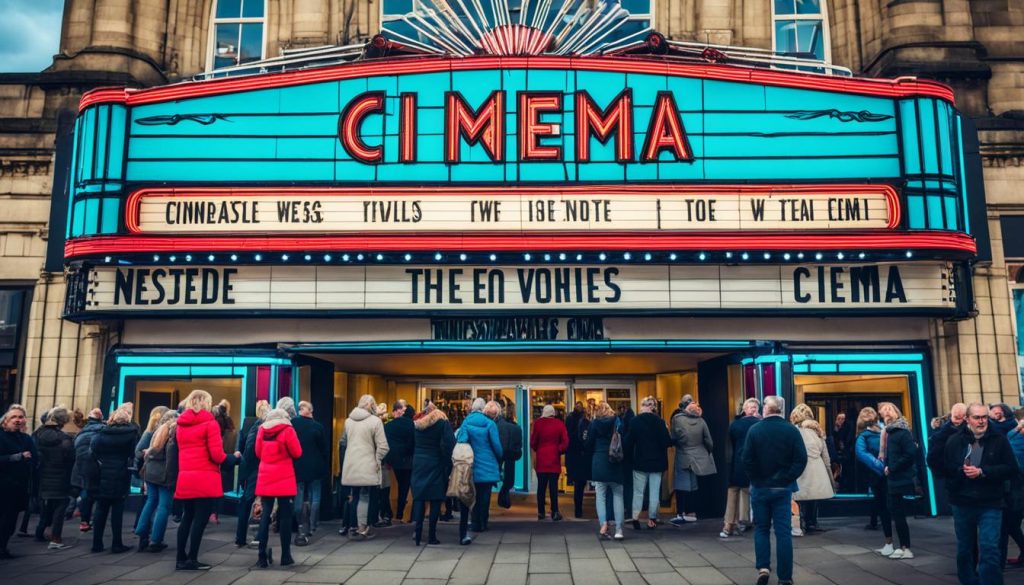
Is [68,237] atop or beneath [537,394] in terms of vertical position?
atop

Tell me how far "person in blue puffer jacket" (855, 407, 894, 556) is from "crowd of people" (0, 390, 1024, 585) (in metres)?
0.02

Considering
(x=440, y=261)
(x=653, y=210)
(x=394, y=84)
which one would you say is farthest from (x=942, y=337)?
(x=394, y=84)

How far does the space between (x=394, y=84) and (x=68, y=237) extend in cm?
605

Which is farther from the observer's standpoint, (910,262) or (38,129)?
(38,129)

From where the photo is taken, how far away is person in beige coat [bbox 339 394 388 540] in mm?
11094

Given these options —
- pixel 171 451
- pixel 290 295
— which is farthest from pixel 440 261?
pixel 171 451

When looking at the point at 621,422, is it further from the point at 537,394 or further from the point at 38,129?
the point at 38,129

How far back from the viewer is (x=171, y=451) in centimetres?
953

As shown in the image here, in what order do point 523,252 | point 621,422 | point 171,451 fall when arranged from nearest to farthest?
point 171,451 → point 621,422 → point 523,252

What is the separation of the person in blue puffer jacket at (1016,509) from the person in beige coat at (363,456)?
7431mm

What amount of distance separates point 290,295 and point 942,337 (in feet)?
37.2

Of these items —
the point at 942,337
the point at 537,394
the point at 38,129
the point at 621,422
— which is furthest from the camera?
the point at 537,394

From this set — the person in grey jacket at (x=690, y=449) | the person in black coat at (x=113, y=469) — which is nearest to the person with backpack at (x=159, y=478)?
the person in black coat at (x=113, y=469)

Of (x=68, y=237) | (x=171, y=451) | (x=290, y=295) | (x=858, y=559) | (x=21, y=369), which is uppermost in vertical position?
(x=68, y=237)
